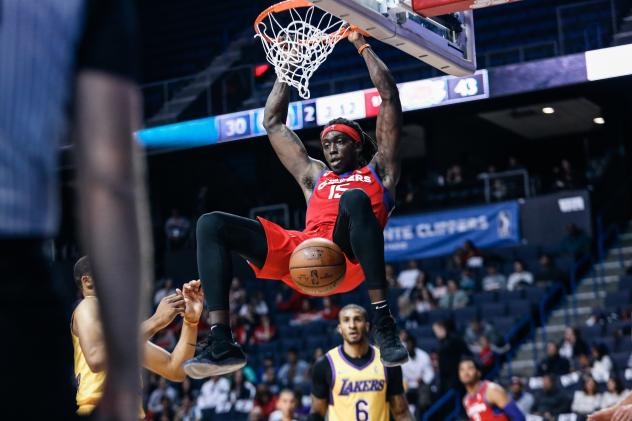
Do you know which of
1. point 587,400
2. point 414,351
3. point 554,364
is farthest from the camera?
point 414,351

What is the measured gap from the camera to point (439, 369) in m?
14.4

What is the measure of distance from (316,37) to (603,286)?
37.1ft

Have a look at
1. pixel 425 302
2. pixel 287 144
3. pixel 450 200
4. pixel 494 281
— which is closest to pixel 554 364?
pixel 494 281

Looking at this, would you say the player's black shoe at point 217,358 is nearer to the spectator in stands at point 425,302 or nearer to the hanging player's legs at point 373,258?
the hanging player's legs at point 373,258

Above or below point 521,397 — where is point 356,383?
above

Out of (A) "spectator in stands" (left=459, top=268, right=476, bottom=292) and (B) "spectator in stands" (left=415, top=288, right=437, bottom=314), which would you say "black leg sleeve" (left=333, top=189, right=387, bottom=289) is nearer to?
(B) "spectator in stands" (left=415, top=288, right=437, bottom=314)

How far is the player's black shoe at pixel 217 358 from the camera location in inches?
224

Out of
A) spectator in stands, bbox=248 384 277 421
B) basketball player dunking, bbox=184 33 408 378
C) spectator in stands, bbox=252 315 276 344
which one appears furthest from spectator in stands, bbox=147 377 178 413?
basketball player dunking, bbox=184 33 408 378

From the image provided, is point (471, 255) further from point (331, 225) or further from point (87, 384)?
point (87, 384)

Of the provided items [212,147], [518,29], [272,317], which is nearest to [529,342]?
[272,317]

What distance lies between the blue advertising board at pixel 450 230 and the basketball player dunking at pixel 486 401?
914 cm

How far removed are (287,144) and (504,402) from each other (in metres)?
3.91

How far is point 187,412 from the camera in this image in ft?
55.2

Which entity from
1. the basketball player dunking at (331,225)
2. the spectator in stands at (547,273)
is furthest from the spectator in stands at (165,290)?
the basketball player dunking at (331,225)
